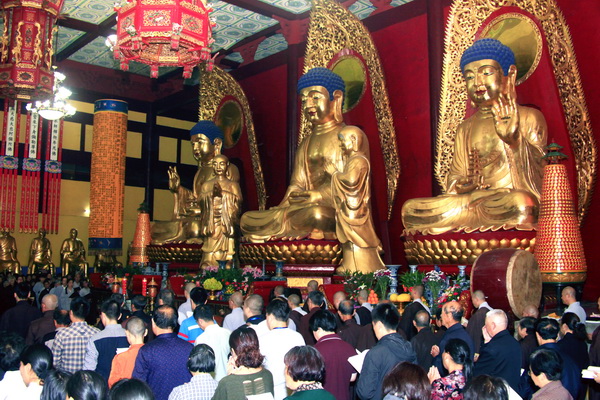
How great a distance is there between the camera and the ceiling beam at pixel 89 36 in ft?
35.4

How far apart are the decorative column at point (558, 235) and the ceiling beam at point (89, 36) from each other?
774 cm

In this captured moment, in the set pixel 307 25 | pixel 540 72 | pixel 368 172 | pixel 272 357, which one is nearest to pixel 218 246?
pixel 368 172

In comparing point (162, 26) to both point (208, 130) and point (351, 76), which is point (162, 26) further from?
point (208, 130)

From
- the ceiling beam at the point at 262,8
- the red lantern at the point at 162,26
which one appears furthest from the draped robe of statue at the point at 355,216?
the ceiling beam at the point at 262,8

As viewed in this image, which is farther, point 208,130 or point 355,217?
point 208,130

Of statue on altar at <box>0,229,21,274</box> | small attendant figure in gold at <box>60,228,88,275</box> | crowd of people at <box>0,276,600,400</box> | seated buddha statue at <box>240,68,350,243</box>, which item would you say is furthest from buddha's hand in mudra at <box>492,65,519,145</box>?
statue on altar at <box>0,229,21,274</box>

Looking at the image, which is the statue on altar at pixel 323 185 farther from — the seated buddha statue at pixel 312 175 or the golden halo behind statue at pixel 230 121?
the golden halo behind statue at pixel 230 121

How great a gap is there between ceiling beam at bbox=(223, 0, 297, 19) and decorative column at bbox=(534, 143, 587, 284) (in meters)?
5.65

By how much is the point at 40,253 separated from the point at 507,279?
1016cm

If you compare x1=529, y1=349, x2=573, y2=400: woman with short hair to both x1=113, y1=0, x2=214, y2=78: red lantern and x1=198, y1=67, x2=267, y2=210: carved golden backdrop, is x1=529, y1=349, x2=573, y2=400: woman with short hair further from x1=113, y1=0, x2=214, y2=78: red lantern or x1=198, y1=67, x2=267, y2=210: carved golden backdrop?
x1=198, y1=67, x2=267, y2=210: carved golden backdrop

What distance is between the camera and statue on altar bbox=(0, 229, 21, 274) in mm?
11859

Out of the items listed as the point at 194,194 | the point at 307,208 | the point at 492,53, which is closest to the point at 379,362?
the point at 492,53

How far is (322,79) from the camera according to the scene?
8.83m

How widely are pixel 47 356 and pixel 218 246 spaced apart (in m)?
7.16
